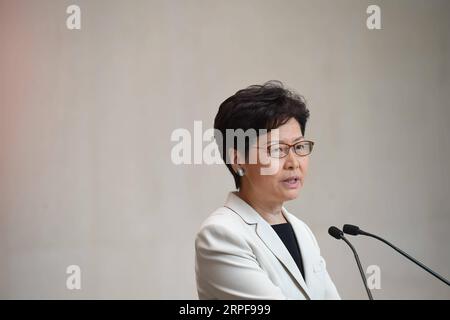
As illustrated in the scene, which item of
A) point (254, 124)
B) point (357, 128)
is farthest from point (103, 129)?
point (254, 124)

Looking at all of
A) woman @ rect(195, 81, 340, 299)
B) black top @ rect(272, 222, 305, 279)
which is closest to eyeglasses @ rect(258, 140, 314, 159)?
woman @ rect(195, 81, 340, 299)

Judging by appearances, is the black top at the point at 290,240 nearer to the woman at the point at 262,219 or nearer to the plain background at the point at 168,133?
the woman at the point at 262,219

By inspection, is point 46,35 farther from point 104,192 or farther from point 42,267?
point 42,267

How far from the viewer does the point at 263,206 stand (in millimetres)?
1632

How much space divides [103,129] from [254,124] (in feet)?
7.25

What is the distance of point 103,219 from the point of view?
3.61 metres

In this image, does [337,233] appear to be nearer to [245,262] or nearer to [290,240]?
[290,240]

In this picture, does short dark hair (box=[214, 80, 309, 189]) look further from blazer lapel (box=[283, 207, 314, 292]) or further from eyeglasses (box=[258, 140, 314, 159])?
blazer lapel (box=[283, 207, 314, 292])

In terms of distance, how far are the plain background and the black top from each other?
2.06 meters

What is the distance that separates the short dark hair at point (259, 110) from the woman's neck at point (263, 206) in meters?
0.12

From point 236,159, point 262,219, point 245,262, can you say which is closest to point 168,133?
point 236,159

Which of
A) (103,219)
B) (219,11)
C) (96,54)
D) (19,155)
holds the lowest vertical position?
(103,219)

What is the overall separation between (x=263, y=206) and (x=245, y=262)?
8.7 inches

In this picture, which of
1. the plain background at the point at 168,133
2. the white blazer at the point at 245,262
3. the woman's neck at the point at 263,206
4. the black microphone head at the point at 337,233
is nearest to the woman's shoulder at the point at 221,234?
the white blazer at the point at 245,262
